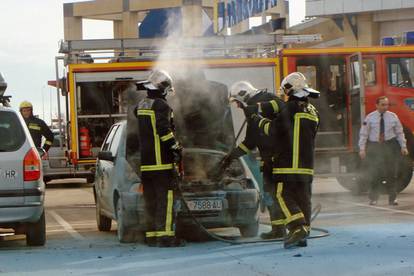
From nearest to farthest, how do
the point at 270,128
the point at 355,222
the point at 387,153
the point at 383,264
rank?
the point at 383,264 → the point at 270,128 → the point at 355,222 → the point at 387,153

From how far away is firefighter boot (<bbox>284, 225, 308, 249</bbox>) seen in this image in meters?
9.42

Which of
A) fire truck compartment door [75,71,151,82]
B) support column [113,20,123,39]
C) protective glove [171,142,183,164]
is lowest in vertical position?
protective glove [171,142,183,164]

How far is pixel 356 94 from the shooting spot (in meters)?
17.3

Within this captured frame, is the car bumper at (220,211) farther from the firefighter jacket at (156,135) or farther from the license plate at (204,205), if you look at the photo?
the firefighter jacket at (156,135)

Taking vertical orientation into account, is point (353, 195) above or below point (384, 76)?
below

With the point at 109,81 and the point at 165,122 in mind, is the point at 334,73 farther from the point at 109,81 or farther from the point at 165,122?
the point at 165,122

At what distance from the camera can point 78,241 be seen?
1111 cm

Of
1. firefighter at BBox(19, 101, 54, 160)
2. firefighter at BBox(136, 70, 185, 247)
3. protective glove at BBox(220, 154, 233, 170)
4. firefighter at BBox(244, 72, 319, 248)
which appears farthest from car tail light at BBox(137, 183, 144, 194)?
firefighter at BBox(19, 101, 54, 160)

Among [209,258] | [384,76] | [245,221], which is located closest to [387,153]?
[384,76]

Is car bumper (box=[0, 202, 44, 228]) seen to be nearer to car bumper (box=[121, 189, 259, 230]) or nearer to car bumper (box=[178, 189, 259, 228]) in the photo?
car bumper (box=[121, 189, 259, 230])

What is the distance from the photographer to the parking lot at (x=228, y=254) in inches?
327

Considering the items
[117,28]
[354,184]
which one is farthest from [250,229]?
[117,28]

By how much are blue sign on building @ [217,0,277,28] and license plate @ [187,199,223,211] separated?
2369 cm

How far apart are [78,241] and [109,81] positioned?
24.5 feet
